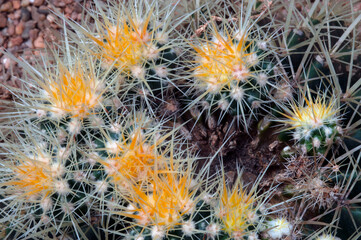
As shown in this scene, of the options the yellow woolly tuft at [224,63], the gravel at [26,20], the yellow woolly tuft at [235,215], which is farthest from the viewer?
the gravel at [26,20]

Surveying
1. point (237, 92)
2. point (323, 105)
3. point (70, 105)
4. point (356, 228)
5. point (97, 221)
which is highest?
point (70, 105)

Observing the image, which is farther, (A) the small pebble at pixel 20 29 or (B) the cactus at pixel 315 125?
(A) the small pebble at pixel 20 29

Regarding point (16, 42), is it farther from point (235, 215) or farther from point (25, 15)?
point (235, 215)

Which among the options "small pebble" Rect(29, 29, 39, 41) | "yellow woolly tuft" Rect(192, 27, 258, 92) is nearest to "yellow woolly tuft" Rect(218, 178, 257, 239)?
"yellow woolly tuft" Rect(192, 27, 258, 92)

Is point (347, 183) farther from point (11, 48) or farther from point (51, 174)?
point (11, 48)

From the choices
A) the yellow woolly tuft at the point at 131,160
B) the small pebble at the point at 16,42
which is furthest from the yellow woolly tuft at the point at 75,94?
the small pebble at the point at 16,42

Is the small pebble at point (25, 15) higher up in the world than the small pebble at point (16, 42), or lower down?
higher up

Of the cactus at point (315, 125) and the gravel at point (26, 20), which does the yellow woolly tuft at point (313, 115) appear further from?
the gravel at point (26, 20)

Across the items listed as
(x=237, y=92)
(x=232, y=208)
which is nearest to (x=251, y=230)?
(x=232, y=208)
